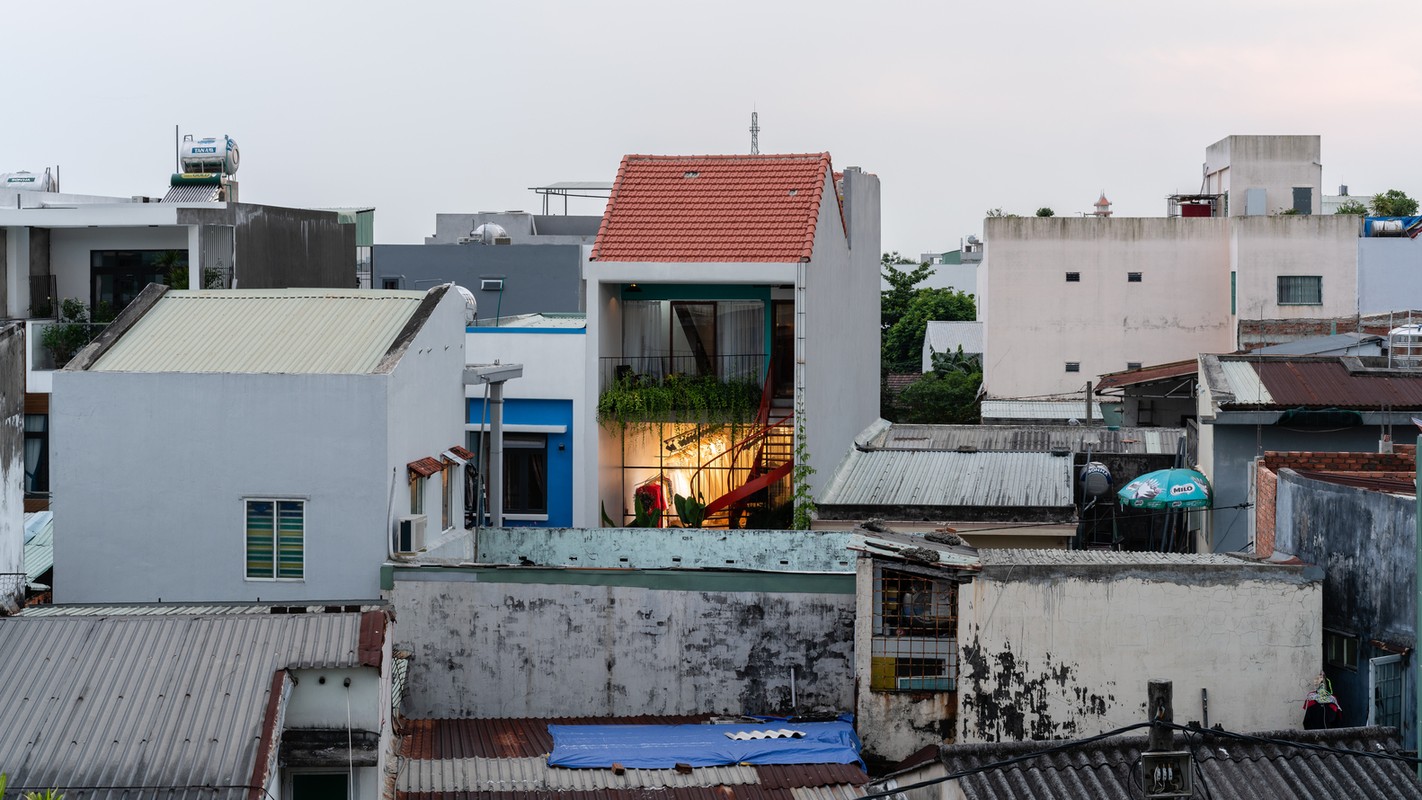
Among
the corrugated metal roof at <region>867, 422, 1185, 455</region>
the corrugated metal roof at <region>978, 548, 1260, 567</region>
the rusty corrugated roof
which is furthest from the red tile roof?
the corrugated metal roof at <region>978, 548, 1260, 567</region>

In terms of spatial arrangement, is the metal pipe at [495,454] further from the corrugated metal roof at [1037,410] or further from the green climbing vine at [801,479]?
the corrugated metal roof at [1037,410]

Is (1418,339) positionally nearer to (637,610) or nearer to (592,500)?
(592,500)

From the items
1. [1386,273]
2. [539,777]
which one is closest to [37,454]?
[539,777]

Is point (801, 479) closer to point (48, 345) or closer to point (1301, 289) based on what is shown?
point (48, 345)

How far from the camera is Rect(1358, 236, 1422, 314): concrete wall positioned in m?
46.7

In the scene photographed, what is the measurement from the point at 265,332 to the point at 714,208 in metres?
Answer: 8.53

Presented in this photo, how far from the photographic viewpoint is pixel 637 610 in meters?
16.8

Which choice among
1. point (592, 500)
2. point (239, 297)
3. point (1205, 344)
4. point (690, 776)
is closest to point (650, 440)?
point (592, 500)

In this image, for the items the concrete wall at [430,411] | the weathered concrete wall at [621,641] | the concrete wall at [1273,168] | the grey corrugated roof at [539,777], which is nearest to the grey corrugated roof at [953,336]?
the concrete wall at [1273,168]

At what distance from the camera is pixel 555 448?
2505cm

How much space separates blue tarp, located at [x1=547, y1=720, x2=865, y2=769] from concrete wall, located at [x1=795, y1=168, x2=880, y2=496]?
26.5ft

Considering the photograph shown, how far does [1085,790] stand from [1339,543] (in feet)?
18.4

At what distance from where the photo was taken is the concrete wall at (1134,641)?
15.5 m

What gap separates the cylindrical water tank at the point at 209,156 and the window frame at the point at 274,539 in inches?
609
